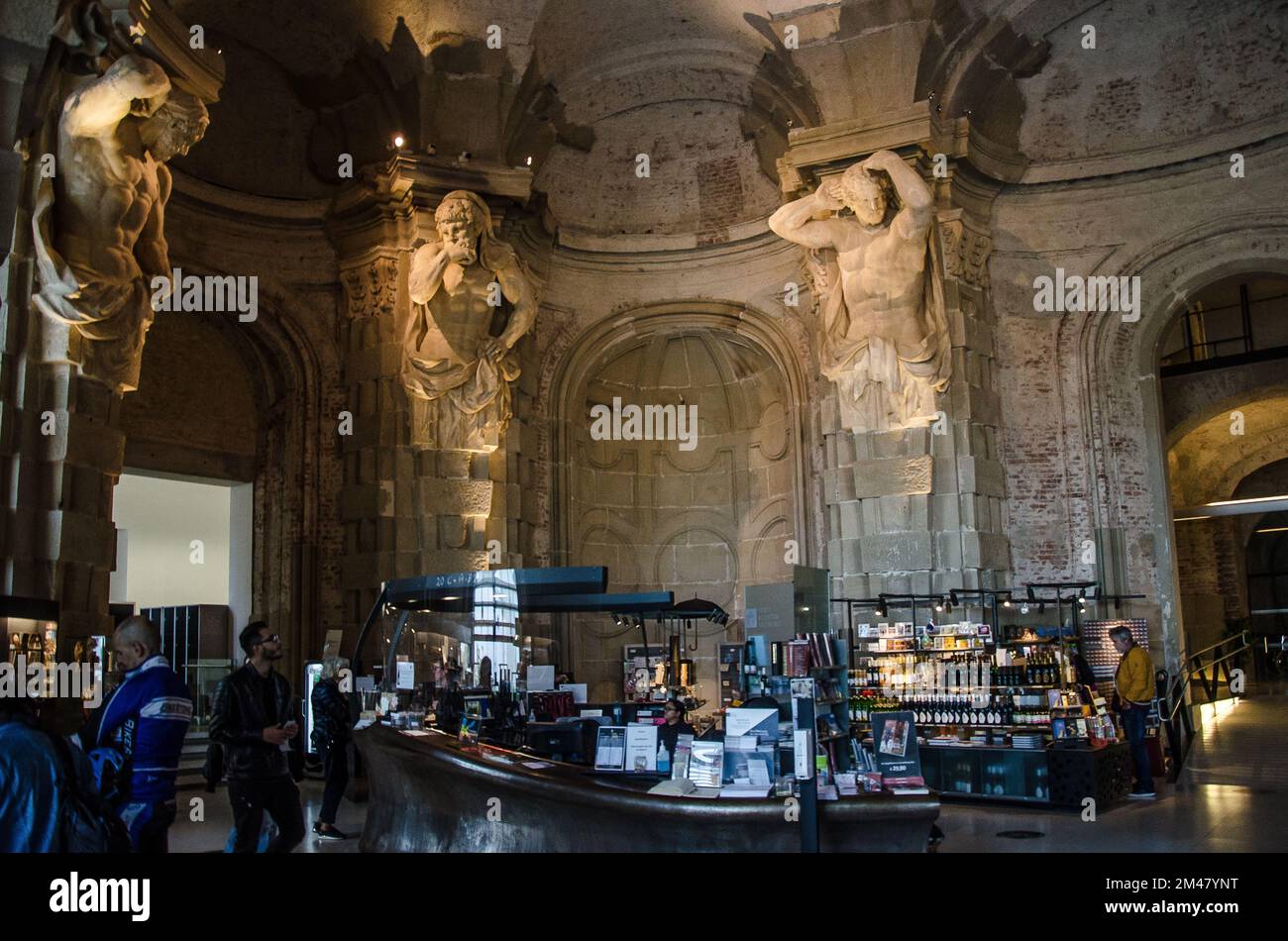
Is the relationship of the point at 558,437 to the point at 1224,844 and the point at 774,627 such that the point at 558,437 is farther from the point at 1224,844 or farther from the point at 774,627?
the point at 1224,844

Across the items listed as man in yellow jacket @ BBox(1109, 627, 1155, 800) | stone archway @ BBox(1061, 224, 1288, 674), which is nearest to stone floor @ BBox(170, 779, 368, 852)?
man in yellow jacket @ BBox(1109, 627, 1155, 800)

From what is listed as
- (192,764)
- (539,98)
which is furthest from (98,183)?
(539,98)

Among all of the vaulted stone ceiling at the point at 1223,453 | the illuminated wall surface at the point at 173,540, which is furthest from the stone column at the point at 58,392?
the vaulted stone ceiling at the point at 1223,453

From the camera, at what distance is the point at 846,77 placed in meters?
14.3

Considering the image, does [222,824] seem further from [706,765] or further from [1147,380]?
[1147,380]

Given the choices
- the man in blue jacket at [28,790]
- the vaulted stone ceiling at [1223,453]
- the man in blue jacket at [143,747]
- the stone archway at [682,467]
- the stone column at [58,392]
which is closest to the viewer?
the man in blue jacket at [28,790]

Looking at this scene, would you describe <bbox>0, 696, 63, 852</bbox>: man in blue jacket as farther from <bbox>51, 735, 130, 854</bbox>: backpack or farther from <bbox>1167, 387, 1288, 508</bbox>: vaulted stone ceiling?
<bbox>1167, 387, 1288, 508</bbox>: vaulted stone ceiling

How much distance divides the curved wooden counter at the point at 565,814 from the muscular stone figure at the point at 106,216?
16.1ft

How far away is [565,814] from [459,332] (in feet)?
29.5

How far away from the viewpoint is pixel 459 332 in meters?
14.1

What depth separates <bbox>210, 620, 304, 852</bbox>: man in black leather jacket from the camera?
614cm

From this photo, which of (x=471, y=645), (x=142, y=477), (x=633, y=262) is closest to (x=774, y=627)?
(x=471, y=645)

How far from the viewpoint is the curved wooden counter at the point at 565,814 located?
18.1ft

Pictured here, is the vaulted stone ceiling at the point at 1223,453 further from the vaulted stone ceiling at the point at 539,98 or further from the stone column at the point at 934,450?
the vaulted stone ceiling at the point at 539,98
